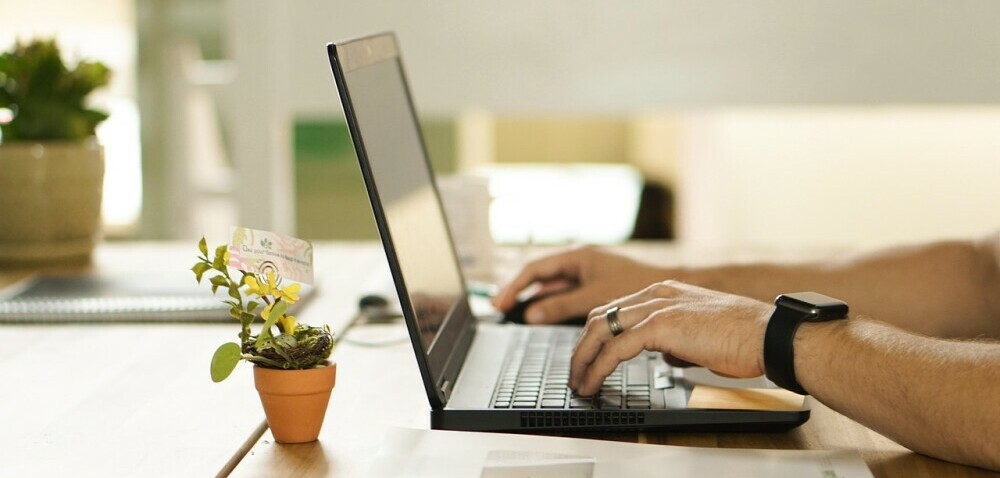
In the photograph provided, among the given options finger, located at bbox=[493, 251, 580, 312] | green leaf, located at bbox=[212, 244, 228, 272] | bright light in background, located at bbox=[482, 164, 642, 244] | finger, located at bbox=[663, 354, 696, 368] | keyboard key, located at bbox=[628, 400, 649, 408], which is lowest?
bright light in background, located at bbox=[482, 164, 642, 244]

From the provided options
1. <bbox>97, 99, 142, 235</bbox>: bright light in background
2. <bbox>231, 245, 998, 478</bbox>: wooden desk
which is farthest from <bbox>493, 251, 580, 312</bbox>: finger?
<bbox>97, 99, 142, 235</bbox>: bright light in background

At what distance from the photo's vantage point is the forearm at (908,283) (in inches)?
55.0

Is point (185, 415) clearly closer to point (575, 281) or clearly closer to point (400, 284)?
point (400, 284)

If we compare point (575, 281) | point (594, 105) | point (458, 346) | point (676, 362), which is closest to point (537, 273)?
point (575, 281)

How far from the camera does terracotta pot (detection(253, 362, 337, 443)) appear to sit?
0.93 meters

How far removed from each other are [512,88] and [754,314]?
1930 mm

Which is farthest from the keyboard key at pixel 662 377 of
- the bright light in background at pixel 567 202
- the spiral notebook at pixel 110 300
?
the bright light in background at pixel 567 202

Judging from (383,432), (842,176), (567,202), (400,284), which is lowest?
(567,202)

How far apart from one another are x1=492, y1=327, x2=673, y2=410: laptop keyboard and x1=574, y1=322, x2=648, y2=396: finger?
0.02 meters

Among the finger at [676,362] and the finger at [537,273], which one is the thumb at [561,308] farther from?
the finger at [676,362]

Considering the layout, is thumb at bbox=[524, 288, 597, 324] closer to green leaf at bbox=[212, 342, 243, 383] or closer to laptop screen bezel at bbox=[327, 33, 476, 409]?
laptop screen bezel at bbox=[327, 33, 476, 409]

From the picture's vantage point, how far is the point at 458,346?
3.98 feet

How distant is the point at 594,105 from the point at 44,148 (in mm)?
1468

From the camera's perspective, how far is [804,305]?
989 mm
